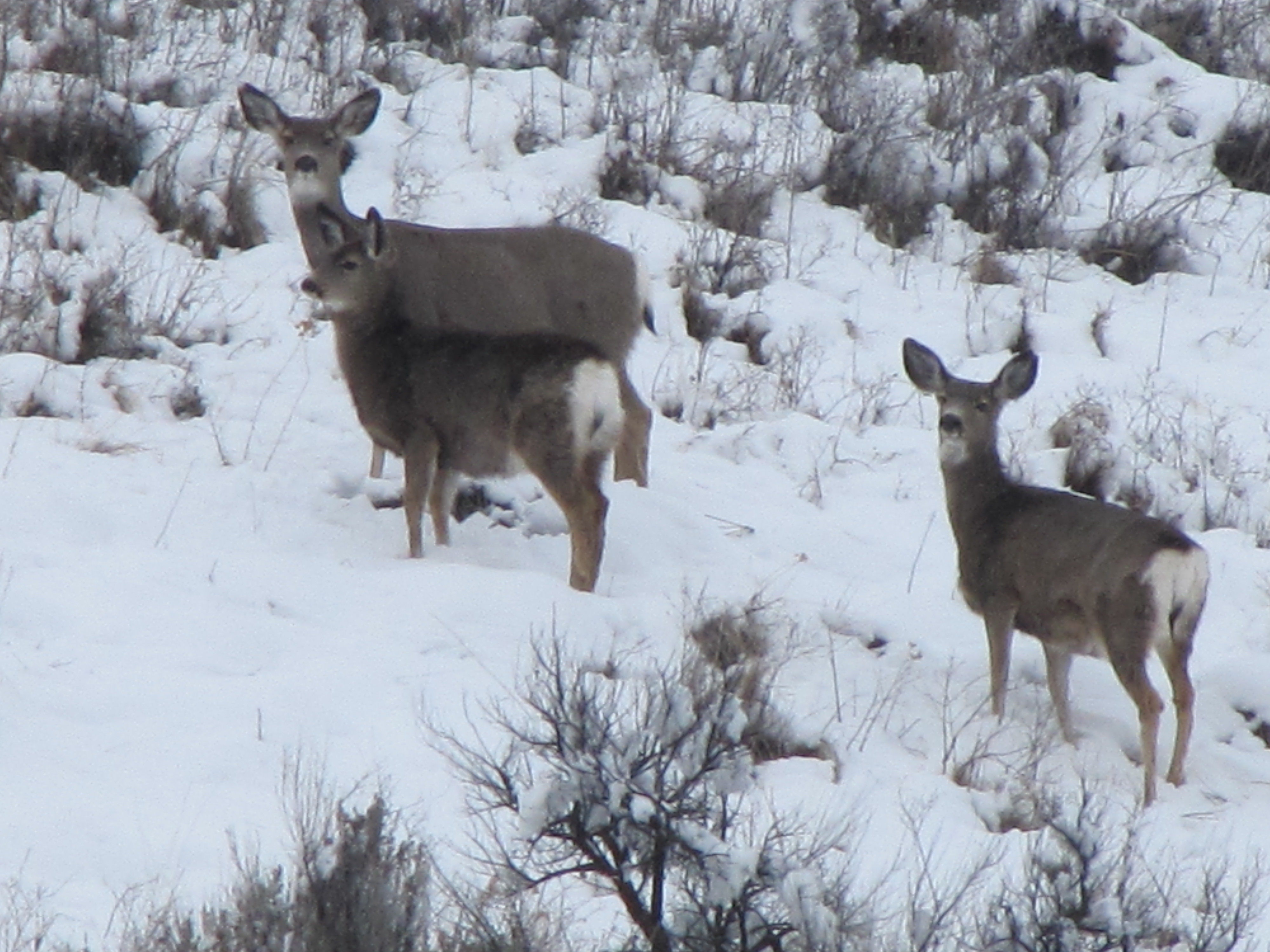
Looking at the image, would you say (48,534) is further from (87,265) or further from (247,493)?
(87,265)

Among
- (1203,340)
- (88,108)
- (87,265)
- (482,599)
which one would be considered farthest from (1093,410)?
(88,108)

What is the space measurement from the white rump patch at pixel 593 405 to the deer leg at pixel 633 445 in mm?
1189

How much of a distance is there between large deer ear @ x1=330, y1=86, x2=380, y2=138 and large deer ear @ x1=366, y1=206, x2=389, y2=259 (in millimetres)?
1507

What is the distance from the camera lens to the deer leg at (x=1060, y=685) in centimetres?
762

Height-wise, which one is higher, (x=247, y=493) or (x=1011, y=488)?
(x=1011, y=488)

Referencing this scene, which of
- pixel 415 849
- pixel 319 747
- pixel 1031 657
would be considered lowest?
pixel 1031 657

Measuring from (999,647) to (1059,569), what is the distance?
0.39 meters

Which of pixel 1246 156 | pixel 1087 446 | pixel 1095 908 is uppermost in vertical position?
pixel 1095 908

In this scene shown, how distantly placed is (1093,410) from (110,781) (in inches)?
253

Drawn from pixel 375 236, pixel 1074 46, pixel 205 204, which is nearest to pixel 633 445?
pixel 375 236

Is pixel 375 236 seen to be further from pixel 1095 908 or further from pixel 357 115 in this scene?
pixel 1095 908

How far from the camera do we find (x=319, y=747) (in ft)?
20.0

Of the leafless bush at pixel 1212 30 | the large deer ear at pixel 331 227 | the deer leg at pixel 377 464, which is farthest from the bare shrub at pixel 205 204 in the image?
the leafless bush at pixel 1212 30

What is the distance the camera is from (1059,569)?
7633 millimetres
